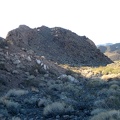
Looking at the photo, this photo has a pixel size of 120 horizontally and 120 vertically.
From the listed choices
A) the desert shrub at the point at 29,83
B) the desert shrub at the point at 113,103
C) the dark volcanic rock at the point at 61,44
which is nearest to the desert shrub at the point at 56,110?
the desert shrub at the point at 113,103

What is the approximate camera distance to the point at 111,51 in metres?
162

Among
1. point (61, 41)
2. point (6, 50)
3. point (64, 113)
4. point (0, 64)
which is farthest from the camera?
point (61, 41)

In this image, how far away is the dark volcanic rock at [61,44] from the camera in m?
58.3

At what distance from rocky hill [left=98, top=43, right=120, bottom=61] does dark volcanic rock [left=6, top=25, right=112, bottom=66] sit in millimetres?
66994

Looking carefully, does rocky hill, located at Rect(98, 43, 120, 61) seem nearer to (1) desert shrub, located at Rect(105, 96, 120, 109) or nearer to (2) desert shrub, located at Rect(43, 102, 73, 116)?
(1) desert shrub, located at Rect(105, 96, 120, 109)

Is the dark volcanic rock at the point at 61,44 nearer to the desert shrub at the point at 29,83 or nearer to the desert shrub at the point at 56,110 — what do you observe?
the desert shrub at the point at 29,83

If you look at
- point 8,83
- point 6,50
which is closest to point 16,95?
point 8,83

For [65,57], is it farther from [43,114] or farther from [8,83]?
[43,114]

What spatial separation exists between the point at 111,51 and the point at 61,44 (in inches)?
4000

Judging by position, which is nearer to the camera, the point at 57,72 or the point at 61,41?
the point at 57,72

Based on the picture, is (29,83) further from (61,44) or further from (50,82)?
(61,44)

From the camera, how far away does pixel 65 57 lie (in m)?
59.9

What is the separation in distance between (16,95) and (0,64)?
23.6 feet

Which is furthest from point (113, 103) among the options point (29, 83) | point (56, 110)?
point (29, 83)
